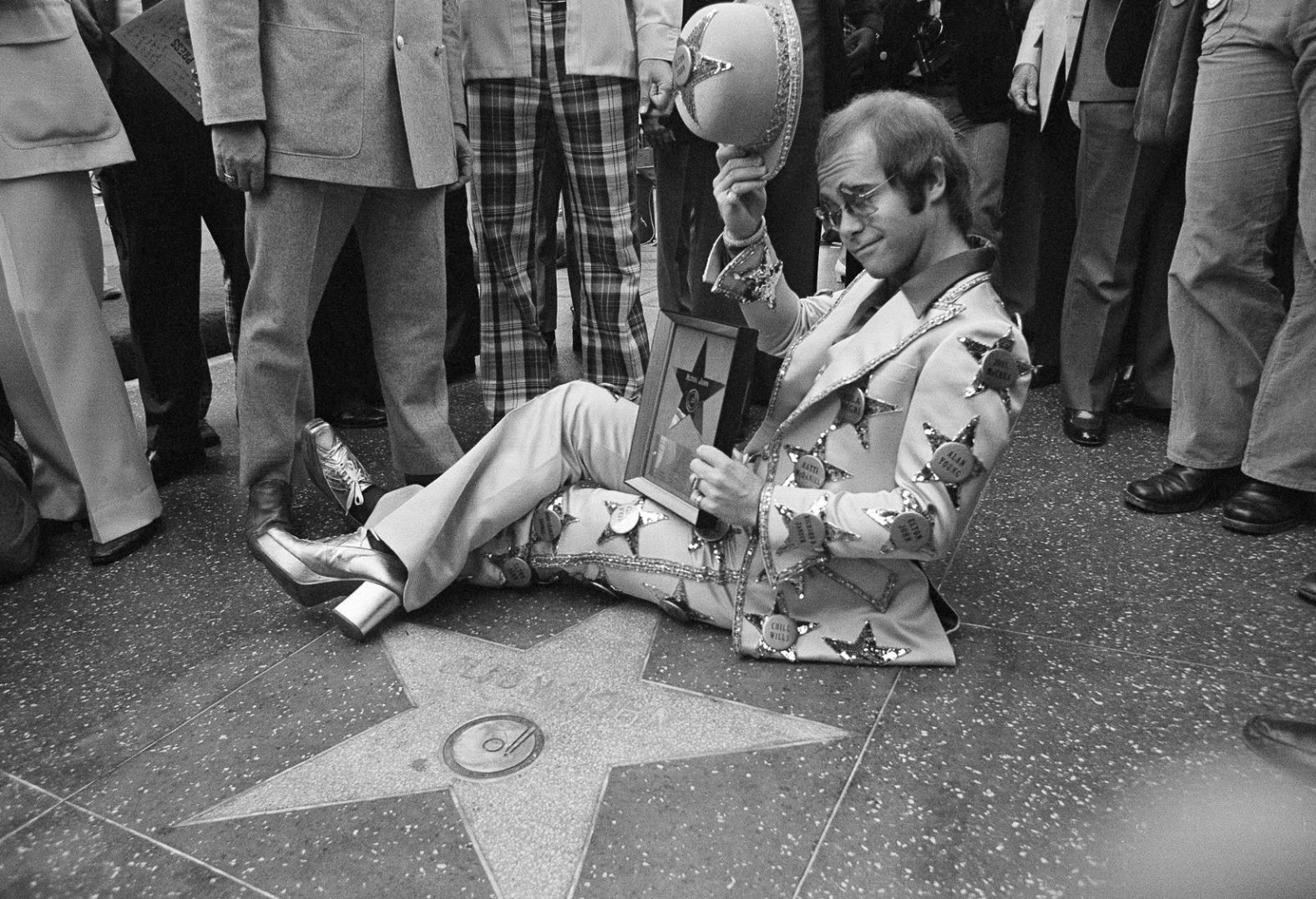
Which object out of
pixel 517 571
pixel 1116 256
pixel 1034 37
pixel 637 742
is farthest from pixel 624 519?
pixel 1034 37

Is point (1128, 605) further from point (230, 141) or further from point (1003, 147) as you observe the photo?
point (230, 141)

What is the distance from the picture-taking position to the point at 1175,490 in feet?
7.97

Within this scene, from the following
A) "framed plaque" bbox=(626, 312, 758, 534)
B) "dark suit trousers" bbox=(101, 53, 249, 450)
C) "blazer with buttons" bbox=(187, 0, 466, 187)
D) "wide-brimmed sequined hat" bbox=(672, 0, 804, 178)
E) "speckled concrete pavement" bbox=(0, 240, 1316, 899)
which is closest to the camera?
"speckled concrete pavement" bbox=(0, 240, 1316, 899)

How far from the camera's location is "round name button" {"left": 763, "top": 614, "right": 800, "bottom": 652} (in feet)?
5.77

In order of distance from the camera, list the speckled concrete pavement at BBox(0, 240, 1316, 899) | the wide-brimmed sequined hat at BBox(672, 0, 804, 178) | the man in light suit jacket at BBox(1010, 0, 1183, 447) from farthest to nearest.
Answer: the man in light suit jacket at BBox(1010, 0, 1183, 447) < the wide-brimmed sequined hat at BBox(672, 0, 804, 178) < the speckled concrete pavement at BBox(0, 240, 1316, 899)

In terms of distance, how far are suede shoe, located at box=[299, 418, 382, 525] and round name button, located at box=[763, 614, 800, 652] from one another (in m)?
1.02

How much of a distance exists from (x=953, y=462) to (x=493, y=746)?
862 millimetres

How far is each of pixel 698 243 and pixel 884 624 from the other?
5.48ft

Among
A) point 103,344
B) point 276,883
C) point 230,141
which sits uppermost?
point 230,141

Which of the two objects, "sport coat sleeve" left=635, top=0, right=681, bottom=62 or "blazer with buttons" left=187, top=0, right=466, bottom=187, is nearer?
"blazer with buttons" left=187, top=0, right=466, bottom=187

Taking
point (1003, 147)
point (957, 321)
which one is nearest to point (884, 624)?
point (957, 321)

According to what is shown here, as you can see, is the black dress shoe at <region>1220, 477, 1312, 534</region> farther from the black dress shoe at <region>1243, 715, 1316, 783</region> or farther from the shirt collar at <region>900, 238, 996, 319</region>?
the shirt collar at <region>900, 238, 996, 319</region>

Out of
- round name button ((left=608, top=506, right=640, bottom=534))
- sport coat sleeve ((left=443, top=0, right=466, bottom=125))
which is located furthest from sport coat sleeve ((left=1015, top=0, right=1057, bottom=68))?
round name button ((left=608, top=506, right=640, bottom=534))

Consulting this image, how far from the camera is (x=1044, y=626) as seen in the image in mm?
1925
